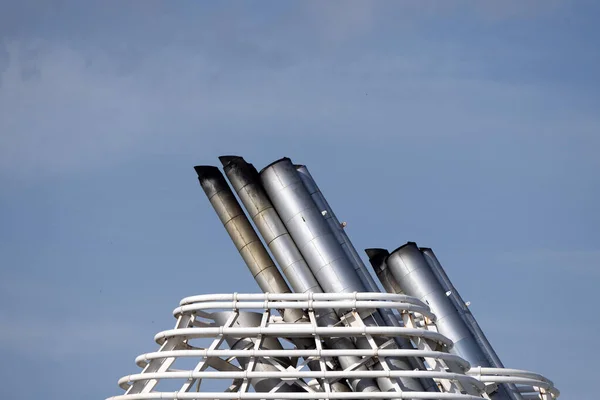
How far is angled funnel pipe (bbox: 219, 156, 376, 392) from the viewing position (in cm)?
5950

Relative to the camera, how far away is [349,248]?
60.7m

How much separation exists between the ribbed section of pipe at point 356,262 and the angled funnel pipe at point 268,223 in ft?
6.27

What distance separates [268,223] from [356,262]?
164 inches

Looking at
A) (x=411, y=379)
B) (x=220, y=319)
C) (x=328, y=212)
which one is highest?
(x=328, y=212)

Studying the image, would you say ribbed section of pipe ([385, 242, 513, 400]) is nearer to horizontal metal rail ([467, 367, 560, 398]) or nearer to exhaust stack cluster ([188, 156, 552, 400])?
horizontal metal rail ([467, 367, 560, 398])

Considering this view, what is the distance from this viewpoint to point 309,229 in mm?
59844

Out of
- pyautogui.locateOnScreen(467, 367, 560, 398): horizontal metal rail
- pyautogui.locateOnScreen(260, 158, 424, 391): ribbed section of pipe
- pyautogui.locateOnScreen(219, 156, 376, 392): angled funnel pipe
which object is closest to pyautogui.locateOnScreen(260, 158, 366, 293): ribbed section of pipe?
pyautogui.locateOnScreen(260, 158, 424, 391): ribbed section of pipe

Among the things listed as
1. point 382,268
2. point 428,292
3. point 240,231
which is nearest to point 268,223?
point 240,231

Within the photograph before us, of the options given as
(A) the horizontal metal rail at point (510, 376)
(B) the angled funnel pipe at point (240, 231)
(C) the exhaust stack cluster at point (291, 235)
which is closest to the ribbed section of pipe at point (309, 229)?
(C) the exhaust stack cluster at point (291, 235)

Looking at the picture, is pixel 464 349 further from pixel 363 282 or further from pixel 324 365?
pixel 324 365

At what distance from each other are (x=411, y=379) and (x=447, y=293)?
1402 cm

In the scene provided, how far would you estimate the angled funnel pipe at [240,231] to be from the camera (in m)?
60.0

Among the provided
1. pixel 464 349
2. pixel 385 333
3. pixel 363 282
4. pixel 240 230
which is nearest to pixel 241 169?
pixel 240 230

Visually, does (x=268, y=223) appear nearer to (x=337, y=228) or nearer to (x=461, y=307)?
(x=337, y=228)
